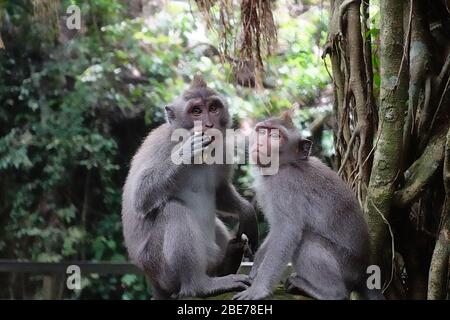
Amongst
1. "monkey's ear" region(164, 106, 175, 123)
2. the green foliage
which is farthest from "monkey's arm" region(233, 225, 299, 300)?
the green foliage

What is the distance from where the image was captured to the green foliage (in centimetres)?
1030

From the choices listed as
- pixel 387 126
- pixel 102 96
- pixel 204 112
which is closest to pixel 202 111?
pixel 204 112

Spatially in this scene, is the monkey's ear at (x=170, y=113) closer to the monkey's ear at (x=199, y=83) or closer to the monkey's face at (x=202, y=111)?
the monkey's face at (x=202, y=111)

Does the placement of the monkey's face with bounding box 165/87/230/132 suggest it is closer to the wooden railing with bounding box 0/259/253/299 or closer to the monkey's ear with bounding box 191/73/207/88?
the monkey's ear with bounding box 191/73/207/88

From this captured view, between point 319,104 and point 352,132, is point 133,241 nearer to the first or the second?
point 352,132

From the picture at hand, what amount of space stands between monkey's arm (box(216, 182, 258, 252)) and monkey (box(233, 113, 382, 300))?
420 mm

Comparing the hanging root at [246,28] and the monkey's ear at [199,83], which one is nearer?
the monkey's ear at [199,83]

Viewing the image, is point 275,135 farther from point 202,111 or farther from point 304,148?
point 202,111

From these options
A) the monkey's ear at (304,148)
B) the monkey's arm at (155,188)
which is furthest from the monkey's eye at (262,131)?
the monkey's arm at (155,188)

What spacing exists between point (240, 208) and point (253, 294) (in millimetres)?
1111

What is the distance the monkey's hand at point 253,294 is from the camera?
4090mm

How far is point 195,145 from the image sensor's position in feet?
14.4

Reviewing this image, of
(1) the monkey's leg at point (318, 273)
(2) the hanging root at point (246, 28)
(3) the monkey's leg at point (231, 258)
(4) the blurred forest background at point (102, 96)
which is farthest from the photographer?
(4) the blurred forest background at point (102, 96)

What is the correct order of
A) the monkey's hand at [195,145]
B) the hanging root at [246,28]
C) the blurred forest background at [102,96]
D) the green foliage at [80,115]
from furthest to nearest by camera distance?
the green foliage at [80,115]
the blurred forest background at [102,96]
the hanging root at [246,28]
the monkey's hand at [195,145]
